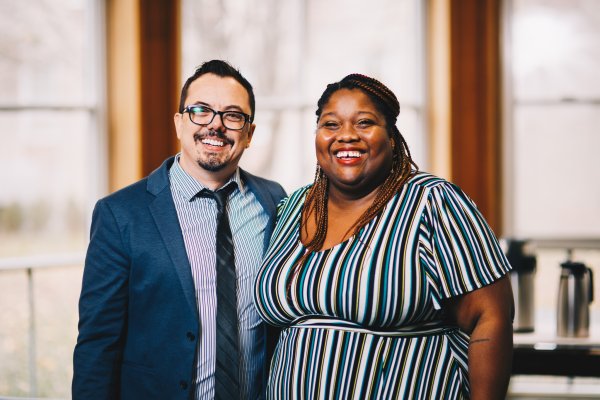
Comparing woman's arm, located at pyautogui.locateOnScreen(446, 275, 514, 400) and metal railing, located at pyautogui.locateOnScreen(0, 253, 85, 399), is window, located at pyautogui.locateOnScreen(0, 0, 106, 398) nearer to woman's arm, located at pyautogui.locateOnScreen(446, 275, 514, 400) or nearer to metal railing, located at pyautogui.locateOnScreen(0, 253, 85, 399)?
metal railing, located at pyautogui.locateOnScreen(0, 253, 85, 399)

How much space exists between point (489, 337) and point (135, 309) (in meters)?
0.87

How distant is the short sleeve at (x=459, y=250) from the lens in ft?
5.09

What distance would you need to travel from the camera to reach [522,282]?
114 inches

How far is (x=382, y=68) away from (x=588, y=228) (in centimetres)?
130

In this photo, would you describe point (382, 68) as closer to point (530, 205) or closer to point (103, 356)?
point (530, 205)

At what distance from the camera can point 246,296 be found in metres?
1.81

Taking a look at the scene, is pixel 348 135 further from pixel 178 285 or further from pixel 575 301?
pixel 575 301

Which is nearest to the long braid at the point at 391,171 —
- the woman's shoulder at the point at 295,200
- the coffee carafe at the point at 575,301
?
the woman's shoulder at the point at 295,200

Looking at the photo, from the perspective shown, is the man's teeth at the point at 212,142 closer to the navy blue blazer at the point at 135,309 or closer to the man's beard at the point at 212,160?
the man's beard at the point at 212,160

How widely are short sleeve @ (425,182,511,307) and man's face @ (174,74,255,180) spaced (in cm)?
57

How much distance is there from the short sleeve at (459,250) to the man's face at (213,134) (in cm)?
57

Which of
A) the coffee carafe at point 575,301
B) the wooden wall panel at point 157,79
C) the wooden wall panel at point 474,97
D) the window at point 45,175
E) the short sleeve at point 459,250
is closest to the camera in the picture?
the short sleeve at point 459,250

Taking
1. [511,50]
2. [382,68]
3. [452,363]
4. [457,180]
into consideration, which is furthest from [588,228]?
[452,363]

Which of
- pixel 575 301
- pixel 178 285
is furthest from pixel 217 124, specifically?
pixel 575 301
